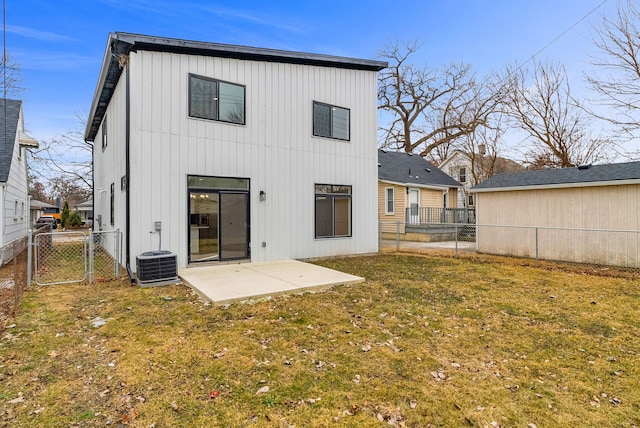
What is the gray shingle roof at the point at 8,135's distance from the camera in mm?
8938

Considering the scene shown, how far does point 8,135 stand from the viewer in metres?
10.4

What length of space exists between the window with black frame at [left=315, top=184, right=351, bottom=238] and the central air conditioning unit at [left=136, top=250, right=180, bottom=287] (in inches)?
160

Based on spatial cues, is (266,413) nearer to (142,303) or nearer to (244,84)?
(142,303)

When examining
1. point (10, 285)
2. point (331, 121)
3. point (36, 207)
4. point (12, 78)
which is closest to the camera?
point (10, 285)

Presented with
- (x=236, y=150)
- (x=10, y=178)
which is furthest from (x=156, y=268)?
(x=10, y=178)

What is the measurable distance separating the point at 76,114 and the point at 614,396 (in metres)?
32.2

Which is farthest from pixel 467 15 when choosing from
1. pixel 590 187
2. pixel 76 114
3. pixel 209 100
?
pixel 76 114

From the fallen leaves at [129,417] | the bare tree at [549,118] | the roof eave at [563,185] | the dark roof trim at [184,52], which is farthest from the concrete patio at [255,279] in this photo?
the bare tree at [549,118]

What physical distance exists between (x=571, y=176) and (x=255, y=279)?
979 centimetres

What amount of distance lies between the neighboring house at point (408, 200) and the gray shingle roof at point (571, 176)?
18.7 feet

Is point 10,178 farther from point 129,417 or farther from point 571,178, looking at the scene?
point 571,178

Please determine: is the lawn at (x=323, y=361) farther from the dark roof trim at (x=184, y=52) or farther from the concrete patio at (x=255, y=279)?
the dark roof trim at (x=184, y=52)

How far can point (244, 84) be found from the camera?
8422 millimetres

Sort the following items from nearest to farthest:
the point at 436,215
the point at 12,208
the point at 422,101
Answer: the point at 12,208, the point at 436,215, the point at 422,101
